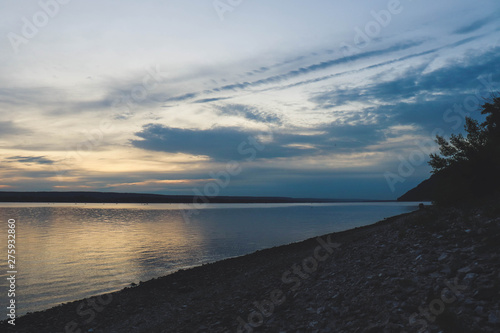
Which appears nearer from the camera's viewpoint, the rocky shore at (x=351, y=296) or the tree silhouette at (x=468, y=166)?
the rocky shore at (x=351, y=296)

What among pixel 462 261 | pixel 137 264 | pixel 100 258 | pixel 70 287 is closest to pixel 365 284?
pixel 462 261

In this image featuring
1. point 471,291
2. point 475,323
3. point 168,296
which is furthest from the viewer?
point 168,296

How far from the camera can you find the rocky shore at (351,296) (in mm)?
8367

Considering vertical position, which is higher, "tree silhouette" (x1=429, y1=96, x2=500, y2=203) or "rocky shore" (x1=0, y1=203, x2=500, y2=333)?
"tree silhouette" (x1=429, y1=96, x2=500, y2=203)

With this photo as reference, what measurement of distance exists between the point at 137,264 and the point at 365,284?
2420cm

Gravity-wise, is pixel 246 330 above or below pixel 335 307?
below

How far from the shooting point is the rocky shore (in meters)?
8.37

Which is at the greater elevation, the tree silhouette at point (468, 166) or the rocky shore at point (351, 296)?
the tree silhouette at point (468, 166)

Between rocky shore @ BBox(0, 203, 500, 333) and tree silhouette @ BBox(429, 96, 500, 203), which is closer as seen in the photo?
rocky shore @ BBox(0, 203, 500, 333)

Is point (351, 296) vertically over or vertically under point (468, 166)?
under

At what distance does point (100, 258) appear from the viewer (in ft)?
110

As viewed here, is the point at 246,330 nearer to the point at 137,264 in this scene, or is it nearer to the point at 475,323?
the point at 475,323

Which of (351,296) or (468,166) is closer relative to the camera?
(351,296)

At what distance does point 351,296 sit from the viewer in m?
10.8
